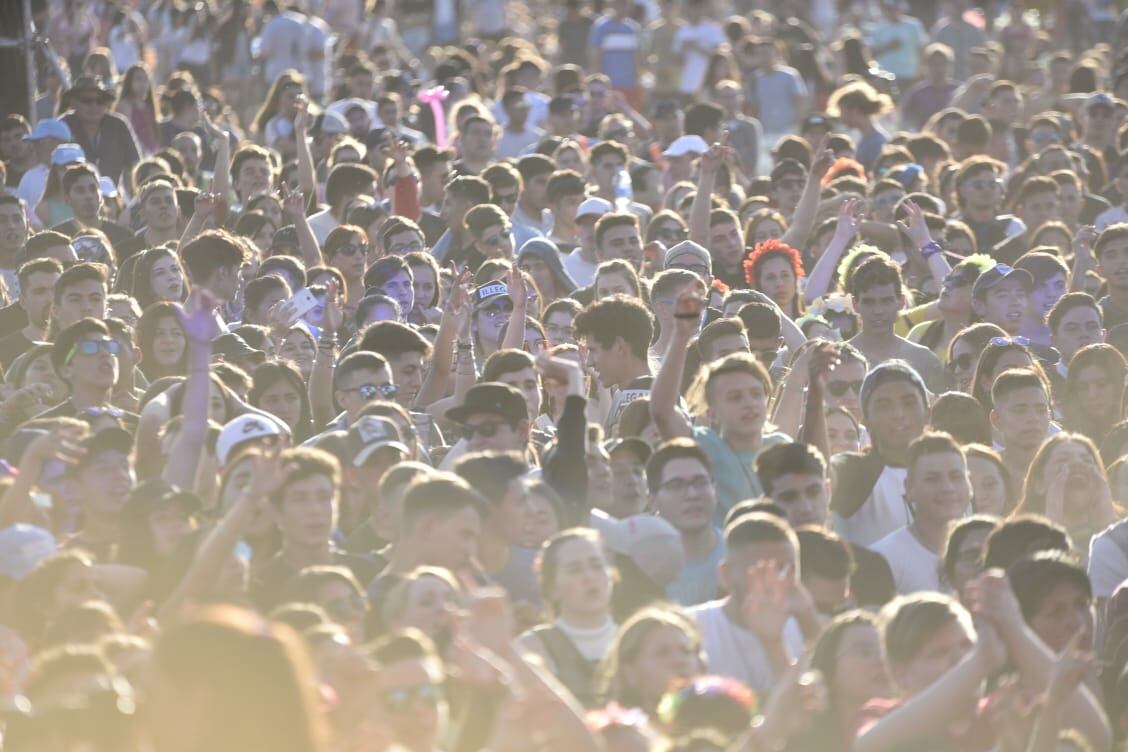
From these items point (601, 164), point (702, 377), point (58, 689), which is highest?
point (58, 689)

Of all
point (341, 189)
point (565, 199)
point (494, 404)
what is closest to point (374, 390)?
point (494, 404)

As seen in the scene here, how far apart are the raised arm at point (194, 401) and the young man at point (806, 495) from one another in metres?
1.99

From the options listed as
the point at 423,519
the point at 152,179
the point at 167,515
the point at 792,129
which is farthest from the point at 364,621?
the point at 792,129

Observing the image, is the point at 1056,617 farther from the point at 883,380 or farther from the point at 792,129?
the point at 792,129

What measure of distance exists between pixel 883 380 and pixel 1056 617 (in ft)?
7.77

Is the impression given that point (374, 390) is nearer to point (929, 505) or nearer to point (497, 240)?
point (929, 505)

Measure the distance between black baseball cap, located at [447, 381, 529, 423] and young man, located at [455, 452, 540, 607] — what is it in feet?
2.25

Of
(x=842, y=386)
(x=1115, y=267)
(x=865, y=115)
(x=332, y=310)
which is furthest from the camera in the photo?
(x=865, y=115)

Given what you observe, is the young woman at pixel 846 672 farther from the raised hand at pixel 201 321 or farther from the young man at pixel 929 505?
the raised hand at pixel 201 321

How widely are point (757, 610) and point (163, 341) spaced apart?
172 inches

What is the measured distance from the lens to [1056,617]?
7.16 meters

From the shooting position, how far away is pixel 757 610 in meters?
7.16

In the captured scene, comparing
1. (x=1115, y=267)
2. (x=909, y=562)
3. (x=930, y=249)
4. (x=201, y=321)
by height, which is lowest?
(x=930, y=249)

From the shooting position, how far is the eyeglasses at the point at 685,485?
835 cm
